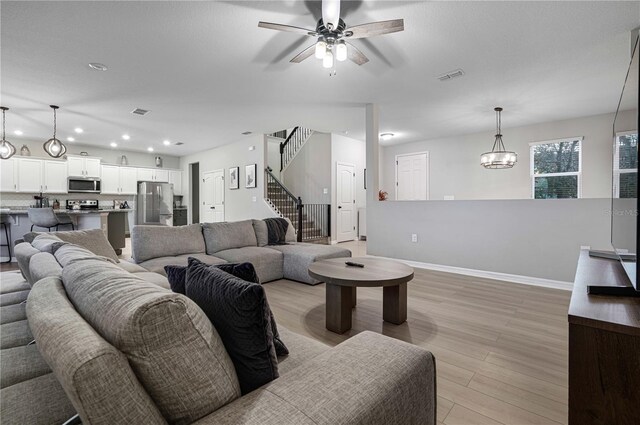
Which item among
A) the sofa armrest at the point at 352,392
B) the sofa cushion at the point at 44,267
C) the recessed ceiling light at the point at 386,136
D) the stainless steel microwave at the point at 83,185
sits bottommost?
the sofa armrest at the point at 352,392

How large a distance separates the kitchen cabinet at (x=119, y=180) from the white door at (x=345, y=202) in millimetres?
6010

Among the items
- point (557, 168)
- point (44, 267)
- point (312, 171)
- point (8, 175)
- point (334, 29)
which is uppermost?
point (334, 29)

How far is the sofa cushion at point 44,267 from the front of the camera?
4.13 ft

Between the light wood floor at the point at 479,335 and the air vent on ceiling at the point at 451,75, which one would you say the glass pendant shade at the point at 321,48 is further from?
the light wood floor at the point at 479,335

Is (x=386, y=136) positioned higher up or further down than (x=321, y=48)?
higher up

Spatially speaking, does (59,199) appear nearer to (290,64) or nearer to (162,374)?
(290,64)

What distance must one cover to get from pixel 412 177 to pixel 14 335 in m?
7.93

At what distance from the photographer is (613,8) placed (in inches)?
97.5

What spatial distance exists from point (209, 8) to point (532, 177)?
6729mm

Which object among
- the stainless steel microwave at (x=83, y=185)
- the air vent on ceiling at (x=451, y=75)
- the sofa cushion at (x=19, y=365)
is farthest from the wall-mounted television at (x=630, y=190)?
the stainless steel microwave at (x=83, y=185)

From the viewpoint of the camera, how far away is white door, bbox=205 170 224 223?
848 cm

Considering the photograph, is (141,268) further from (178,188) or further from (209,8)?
(178,188)

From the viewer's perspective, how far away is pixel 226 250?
392 centimetres

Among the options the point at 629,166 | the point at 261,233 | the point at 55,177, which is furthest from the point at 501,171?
the point at 55,177
